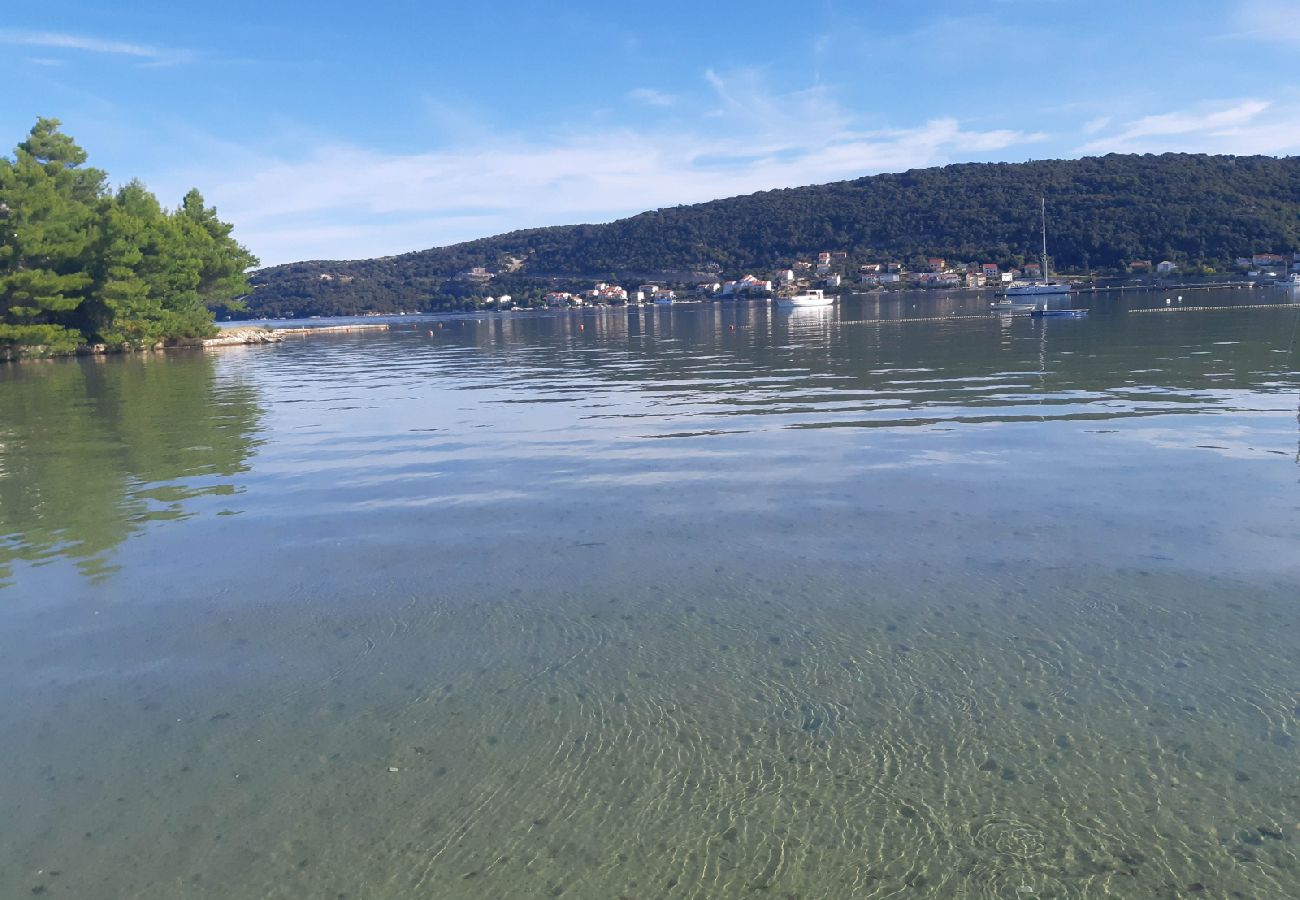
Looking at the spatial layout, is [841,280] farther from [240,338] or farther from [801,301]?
[240,338]

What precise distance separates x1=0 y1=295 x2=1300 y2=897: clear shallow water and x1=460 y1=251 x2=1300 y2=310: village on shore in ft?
407

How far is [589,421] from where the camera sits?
61.1ft

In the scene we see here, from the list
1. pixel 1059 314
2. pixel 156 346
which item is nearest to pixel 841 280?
pixel 1059 314

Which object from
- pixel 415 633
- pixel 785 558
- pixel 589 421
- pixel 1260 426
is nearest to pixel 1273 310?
pixel 1260 426

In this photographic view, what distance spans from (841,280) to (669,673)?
16566 centimetres

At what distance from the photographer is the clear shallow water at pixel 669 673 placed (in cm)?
416

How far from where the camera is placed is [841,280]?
16438 centimetres

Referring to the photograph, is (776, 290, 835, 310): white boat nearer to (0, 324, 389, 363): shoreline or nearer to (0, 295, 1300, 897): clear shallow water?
(0, 324, 389, 363): shoreline

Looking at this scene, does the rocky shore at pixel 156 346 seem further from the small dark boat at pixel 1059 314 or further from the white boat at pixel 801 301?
the small dark boat at pixel 1059 314

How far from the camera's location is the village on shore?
12194 centimetres

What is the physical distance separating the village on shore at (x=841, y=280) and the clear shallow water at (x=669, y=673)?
124m

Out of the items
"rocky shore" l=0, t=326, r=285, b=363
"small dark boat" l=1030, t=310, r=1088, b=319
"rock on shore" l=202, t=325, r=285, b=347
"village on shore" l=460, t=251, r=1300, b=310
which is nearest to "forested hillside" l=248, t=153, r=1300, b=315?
"village on shore" l=460, t=251, r=1300, b=310

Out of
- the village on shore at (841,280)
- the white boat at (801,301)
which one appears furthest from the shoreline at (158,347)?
the village on shore at (841,280)

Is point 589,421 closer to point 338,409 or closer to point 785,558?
point 338,409
